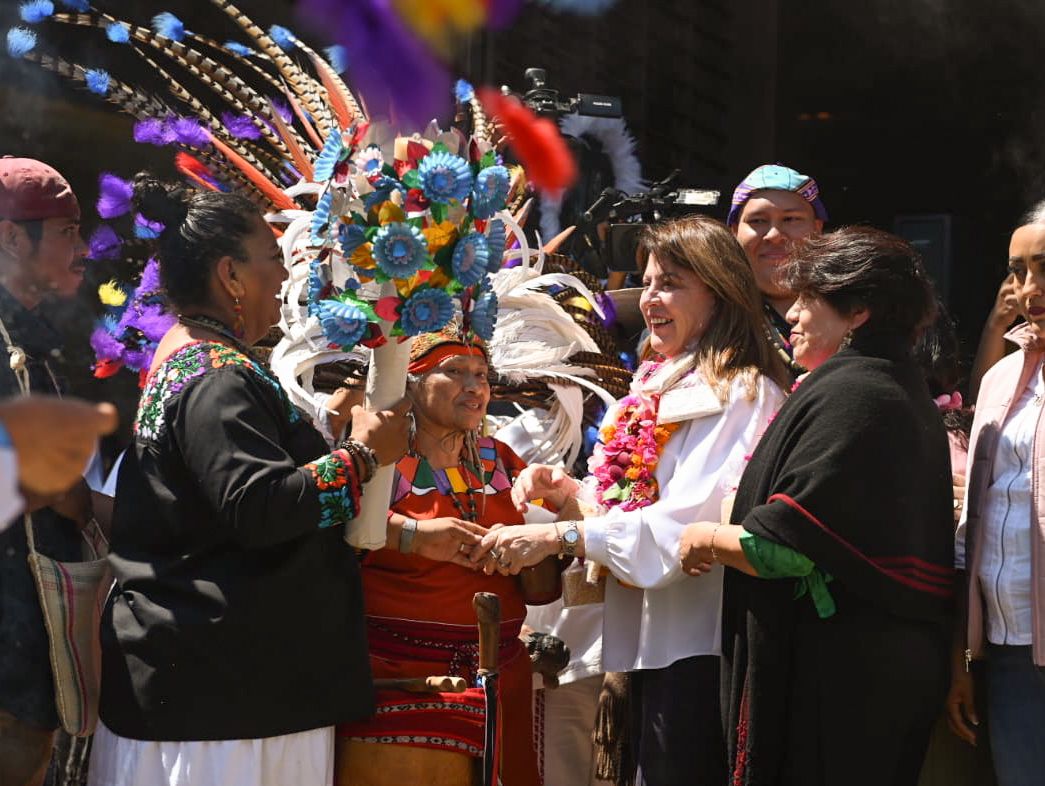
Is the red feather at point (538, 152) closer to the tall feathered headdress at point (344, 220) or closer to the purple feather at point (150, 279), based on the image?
the tall feathered headdress at point (344, 220)

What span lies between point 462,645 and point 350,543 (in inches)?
18.8

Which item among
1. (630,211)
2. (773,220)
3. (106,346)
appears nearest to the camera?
(106,346)

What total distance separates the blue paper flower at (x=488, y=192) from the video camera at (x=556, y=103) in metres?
1.42

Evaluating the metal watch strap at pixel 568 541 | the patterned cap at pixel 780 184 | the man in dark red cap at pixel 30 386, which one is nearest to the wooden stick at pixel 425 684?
the metal watch strap at pixel 568 541

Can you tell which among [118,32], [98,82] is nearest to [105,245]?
[98,82]

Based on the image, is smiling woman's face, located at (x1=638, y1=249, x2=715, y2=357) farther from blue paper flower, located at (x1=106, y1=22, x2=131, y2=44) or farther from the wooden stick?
blue paper flower, located at (x1=106, y1=22, x2=131, y2=44)

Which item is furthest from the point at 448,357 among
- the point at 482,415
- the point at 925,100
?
the point at 925,100

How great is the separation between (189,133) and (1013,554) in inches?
95.5

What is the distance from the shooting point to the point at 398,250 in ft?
9.36

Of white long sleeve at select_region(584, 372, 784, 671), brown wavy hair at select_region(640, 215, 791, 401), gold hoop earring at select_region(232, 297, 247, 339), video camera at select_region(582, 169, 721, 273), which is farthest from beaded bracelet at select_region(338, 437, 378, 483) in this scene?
video camera at select_region(582, 169, 721, 273)

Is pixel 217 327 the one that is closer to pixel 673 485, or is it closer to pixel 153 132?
pixel 673 485

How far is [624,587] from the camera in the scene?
3537 mm

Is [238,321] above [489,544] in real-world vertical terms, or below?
above

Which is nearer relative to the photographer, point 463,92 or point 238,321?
point 238,321
